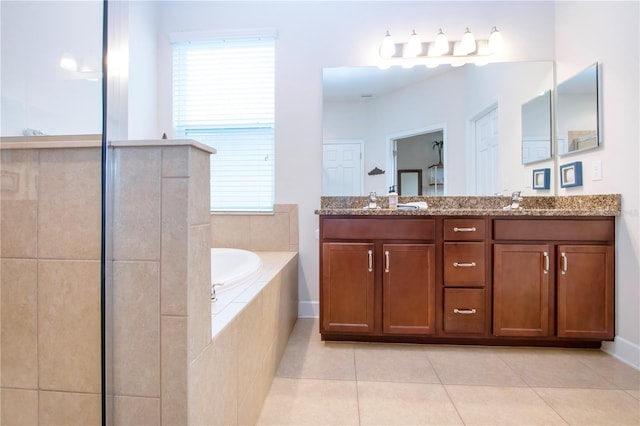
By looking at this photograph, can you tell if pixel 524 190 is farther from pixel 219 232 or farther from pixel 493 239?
pixel 219 232

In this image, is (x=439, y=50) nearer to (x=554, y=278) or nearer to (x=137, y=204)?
(x=554, y=278)

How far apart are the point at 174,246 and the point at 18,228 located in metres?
0.43

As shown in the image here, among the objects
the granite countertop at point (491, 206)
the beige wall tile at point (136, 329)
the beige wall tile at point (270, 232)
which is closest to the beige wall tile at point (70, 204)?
the beige wall tile at point (136, 329)

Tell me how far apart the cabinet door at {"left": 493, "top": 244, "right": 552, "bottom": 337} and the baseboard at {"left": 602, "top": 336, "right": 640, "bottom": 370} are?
1.26 feet

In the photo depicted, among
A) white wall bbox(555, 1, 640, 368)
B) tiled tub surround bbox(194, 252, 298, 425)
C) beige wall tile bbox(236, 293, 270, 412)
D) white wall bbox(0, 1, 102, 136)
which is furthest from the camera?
white wall bbox(555, 1, 640, 368)

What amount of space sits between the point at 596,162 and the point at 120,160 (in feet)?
8.31

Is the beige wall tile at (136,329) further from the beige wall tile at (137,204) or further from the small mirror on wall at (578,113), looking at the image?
the small mirror on wall at (578,113)

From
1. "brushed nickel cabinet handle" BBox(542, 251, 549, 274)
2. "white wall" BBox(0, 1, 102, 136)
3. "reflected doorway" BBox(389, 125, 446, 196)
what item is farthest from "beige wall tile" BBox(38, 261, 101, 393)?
"brushed nickel cabinet handle" BBox(542, 251, 549, 274)

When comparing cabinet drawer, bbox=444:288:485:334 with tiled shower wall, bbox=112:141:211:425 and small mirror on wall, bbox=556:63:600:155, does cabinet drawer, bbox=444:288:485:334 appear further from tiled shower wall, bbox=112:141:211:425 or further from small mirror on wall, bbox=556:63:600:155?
tiled shower wall, bbox=112:141:211:425

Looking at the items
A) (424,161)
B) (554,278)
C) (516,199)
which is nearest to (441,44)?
(424,161)

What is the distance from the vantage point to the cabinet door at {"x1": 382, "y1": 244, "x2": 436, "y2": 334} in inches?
76.4

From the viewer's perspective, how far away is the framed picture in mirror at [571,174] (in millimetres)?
2115

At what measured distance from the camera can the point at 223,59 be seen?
101 inches

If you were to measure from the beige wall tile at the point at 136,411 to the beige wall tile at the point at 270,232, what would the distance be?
5.84 ft
